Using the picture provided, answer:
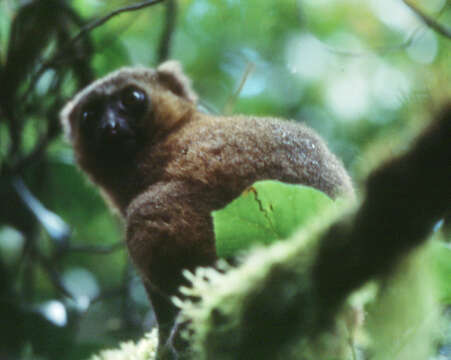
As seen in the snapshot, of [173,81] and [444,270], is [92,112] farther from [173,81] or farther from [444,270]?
[444,270]

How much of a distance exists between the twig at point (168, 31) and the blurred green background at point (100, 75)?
1.1 inches

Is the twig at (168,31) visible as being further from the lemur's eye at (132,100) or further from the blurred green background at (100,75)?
the lemur's eye at (132,100)

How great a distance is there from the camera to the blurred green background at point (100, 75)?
3447 mm

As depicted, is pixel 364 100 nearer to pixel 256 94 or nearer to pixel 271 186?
pixel 256 94

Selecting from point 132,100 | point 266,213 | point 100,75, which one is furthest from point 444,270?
point 100,75

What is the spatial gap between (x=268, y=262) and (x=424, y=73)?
47cm

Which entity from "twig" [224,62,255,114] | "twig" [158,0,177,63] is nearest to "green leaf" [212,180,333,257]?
"twig" [224,62,255,114]

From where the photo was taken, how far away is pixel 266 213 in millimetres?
1414

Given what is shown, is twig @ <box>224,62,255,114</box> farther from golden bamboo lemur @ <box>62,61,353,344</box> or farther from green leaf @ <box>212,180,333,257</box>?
green leaf @ <box>212,180,333,257</box>

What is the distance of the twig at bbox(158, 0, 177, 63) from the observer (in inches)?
167

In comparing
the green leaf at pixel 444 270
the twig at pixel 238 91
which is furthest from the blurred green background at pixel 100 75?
the green leaf at pixel 444 270

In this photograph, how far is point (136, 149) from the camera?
10.3 feet

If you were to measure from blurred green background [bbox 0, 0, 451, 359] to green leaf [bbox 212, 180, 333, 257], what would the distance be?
3.28 feet

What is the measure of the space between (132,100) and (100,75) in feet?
5.39
